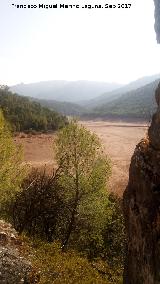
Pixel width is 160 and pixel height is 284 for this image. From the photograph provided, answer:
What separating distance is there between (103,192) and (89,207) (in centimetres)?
139

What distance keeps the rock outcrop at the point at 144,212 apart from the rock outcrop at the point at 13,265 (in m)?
4.78

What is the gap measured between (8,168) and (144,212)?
608 inches

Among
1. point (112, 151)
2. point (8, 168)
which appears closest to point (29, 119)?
point (112, 151)

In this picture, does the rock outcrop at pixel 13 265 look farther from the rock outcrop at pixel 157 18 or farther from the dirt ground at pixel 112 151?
the dirt ground at pixel 112 151

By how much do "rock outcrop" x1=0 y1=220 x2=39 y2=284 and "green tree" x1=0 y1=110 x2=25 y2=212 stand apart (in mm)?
7338

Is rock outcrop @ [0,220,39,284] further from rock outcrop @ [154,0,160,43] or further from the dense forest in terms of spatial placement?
the dense forest

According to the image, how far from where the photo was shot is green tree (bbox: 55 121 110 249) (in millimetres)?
28594

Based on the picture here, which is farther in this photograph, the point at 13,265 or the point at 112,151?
the point at 112,151

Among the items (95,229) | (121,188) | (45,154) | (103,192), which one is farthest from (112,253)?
(45,154)

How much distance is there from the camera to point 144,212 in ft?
55.2

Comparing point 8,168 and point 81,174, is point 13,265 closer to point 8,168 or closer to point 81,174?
point 81,174

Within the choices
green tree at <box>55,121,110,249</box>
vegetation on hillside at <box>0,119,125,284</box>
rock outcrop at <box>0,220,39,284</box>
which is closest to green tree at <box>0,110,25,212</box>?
vegetation on hillside at <box>0,119,125,284</box>

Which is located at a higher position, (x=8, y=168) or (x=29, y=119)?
(x=29, y=119)

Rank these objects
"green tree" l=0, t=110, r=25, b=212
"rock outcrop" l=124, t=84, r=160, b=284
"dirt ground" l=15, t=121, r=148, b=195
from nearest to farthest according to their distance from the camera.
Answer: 1. "rock outcrop" l=124, t=84, r=160, b=284
2. "green tree" l=0, t=110, r=25, b=212
3. "dirt ground" l=15, t=121, r=148, b=195
